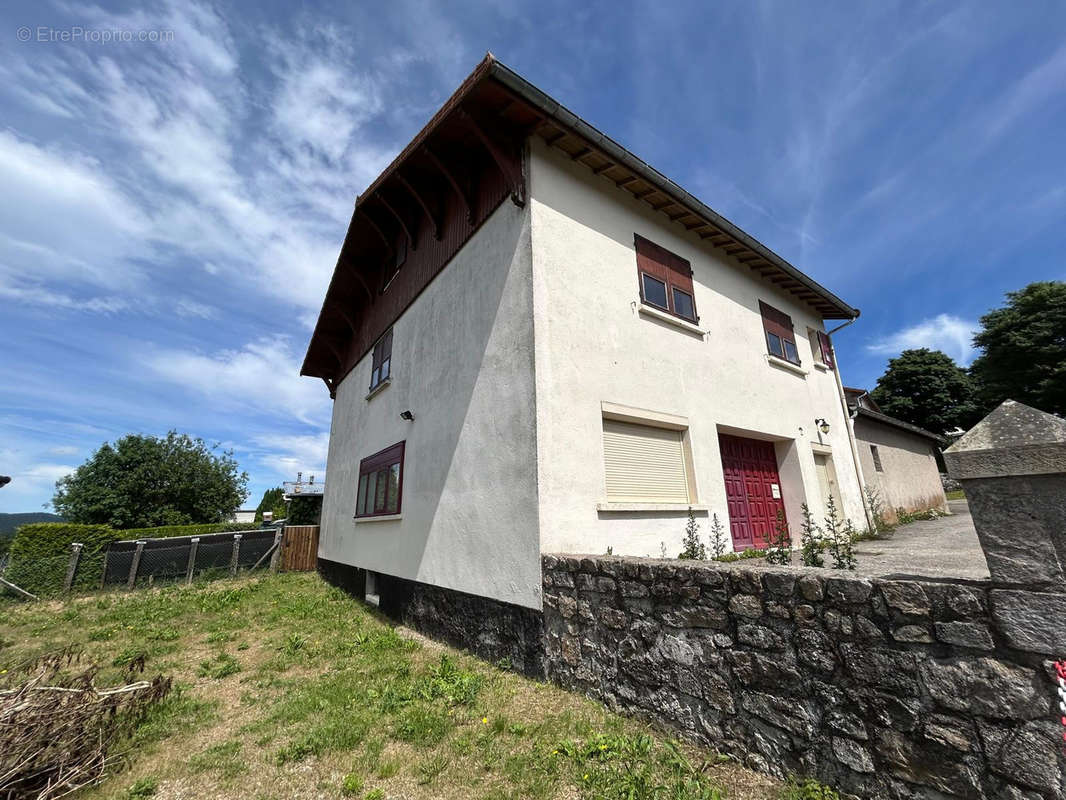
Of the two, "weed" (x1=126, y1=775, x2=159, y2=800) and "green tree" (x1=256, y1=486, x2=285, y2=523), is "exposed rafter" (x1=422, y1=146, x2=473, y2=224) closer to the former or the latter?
"weed" (x1=126, y1=775, x2=159, y2=800)

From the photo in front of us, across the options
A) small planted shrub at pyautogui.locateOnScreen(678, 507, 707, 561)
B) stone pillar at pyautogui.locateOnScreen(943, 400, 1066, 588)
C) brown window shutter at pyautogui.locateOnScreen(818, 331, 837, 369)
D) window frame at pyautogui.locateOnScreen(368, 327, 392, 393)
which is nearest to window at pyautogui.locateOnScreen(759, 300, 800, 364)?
brown window shutter at pyautogui.locateOnScreen(818, 331, 837, 369)

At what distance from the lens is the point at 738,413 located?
7828mm

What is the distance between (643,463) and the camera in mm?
6184

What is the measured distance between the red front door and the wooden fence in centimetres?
1353

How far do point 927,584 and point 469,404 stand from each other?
204 inches

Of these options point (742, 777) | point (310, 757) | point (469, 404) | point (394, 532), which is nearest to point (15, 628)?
point (394, 532)

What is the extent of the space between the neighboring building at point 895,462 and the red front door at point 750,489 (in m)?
4.86

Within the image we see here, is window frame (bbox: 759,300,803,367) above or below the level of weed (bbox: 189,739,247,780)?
above

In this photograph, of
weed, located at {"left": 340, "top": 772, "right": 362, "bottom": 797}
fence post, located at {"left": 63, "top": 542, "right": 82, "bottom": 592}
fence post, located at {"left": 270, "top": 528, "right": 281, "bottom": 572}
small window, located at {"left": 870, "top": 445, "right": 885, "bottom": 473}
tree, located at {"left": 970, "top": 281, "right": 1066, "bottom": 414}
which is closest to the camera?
weed, located at {"left": 340, "top": 772, "right": 362, "bottom": 797}

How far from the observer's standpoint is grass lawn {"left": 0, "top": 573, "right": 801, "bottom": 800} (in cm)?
317

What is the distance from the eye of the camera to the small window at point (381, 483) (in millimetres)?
8453

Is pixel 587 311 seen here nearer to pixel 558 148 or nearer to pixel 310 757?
pixel 558 148

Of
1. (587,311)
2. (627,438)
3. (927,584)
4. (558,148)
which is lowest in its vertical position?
(927,584)

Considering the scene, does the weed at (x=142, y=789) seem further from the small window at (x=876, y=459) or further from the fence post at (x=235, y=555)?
the small window at (x=876, y=459)
